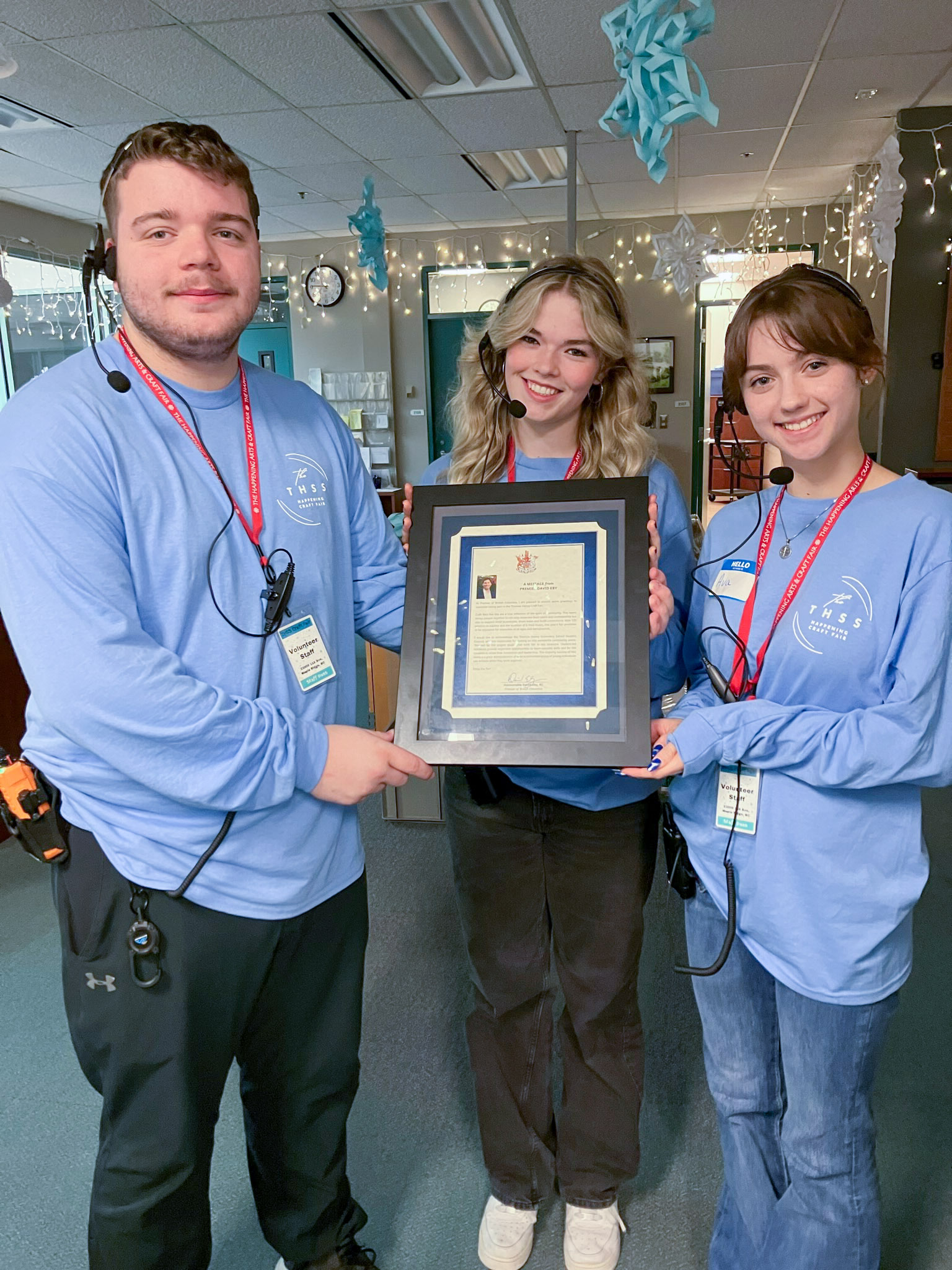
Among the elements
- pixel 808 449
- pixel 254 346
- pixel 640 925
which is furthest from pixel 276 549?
pixel 254 346

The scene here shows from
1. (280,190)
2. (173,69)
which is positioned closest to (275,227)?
(280,190)

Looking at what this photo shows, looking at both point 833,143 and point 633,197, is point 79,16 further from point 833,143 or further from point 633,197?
point 633,197

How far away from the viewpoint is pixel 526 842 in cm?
156

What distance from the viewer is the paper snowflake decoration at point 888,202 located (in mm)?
4883

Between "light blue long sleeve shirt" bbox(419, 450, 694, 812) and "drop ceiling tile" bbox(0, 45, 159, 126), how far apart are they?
179 inches

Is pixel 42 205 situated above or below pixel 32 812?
above

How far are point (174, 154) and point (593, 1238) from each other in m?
1.86

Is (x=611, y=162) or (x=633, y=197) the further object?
A: (x=633, y=197)

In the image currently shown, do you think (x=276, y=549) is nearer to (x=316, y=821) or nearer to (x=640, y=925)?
(x=316, y=821)

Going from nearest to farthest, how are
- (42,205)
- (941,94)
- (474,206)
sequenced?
1. (941,94)
2. (42,205)
3. (474,206)

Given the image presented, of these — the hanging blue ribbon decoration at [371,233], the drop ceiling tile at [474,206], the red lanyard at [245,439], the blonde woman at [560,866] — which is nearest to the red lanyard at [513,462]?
the blonde woman at [560,866]

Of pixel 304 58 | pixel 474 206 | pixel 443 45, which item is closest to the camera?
pixel 304 58

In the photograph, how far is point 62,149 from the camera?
20.5 ft

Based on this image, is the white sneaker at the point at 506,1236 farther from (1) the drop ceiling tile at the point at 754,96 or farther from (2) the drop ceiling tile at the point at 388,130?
(2) the drop ceiling tile at the point at 388,130
